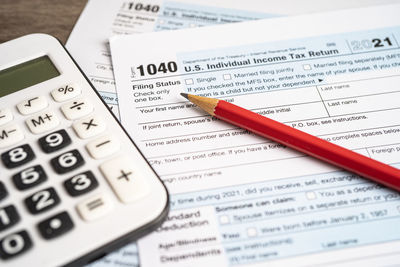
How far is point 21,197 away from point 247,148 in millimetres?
198

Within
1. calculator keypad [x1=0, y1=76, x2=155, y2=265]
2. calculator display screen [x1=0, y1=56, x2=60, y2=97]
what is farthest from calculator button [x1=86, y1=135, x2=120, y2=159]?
calculator display screen [x1=0, y1=56, x2=60, y2=97]

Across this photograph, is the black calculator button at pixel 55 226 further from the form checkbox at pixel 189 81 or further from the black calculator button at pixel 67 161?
the form checkbox at pixel 189 81

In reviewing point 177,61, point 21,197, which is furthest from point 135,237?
point 177,61

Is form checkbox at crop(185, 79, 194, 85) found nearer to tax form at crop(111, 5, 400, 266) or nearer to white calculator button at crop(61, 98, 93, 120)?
tax form at crop(111, 5, 400, 266)

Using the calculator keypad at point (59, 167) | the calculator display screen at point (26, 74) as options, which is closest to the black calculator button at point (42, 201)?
the calculator keypad at point (59, 167)

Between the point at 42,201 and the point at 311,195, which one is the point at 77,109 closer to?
the point at 42,201

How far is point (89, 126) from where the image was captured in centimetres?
35

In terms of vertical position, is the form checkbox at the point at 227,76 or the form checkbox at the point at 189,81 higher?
the form checkbox at the point at 227,76

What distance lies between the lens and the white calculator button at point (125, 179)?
315 mm

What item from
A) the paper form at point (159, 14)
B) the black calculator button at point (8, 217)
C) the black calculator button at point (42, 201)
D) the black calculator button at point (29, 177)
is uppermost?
the paper form at point (159, 14)

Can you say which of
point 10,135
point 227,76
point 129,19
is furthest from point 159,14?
point 10,135

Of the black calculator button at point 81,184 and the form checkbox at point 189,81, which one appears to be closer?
the black calculator button at point 81,184

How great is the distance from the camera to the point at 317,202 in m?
0.34

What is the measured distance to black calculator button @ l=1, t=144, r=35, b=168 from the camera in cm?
33
